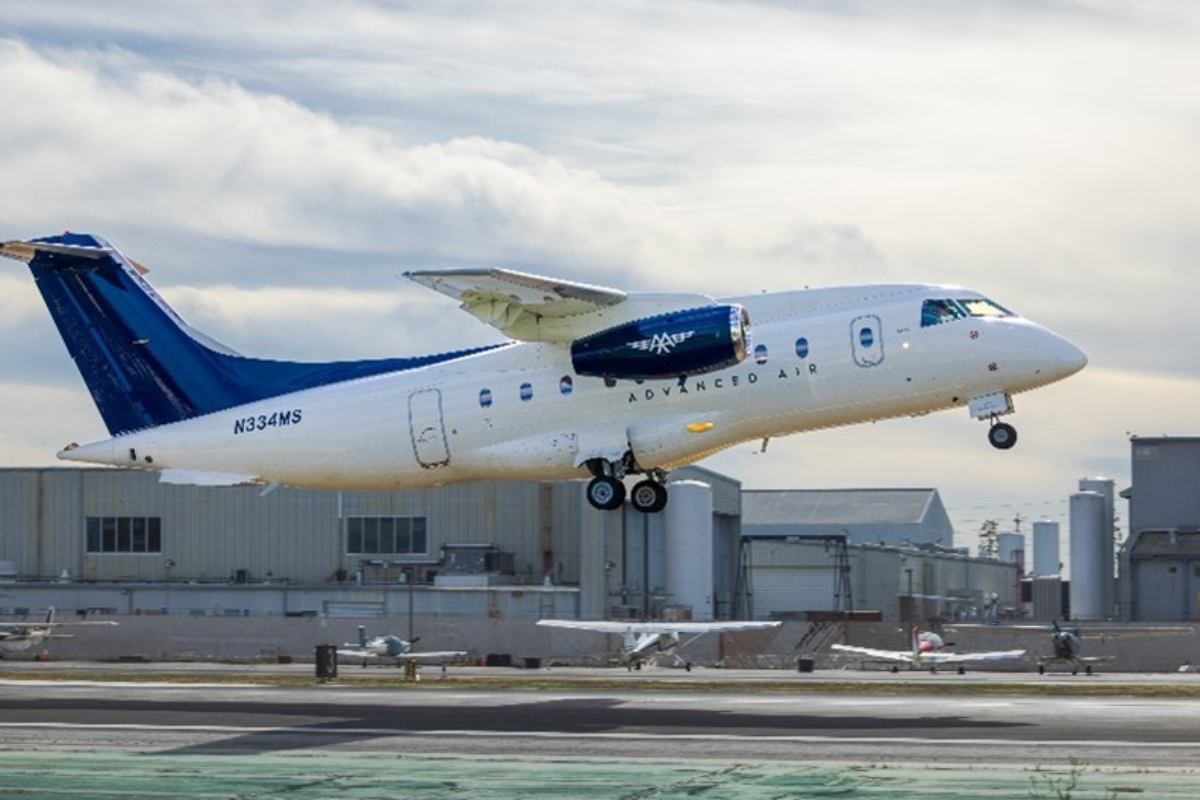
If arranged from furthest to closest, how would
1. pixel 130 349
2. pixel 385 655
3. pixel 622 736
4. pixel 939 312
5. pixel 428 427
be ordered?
pixel 385 655 < pixel 130 349 < pixel 428 427 < pixel 939 312 < pixel 622 736

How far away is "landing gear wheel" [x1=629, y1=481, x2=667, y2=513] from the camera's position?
158 ft

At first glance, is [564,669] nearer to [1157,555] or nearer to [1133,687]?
[1133,687]

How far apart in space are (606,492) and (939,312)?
883 centimetres

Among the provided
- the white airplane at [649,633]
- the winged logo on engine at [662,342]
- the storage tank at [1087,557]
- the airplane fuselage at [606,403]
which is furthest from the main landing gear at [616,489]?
the storage tank at [1087,557]

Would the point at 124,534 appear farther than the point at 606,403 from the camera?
Yes

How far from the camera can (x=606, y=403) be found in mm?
47375

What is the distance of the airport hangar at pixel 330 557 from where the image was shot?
89312mm

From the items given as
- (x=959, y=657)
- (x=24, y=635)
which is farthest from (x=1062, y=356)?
(x=24, y=635)

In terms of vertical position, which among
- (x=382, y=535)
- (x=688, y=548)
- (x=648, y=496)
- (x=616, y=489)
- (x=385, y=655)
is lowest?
(x=385, y=655)

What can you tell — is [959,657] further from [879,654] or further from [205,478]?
[205,478]

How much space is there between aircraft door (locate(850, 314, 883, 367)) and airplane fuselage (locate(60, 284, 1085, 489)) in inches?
1.2

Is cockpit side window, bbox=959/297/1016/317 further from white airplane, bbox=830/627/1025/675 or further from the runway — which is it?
white airplane, bbox=830/627/1025/675

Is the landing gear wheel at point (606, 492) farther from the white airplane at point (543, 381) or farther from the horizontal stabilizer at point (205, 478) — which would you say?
the horizontal stabilizer at point (205, 478)

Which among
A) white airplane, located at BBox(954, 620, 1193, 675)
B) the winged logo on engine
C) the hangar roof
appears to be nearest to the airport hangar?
white airplane, located at BBox(954, 620, 1193, 675)
